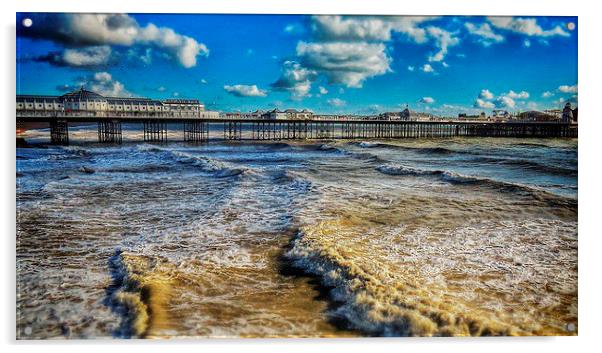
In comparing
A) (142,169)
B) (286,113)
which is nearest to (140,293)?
(286,113)

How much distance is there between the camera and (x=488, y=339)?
3.23 meters

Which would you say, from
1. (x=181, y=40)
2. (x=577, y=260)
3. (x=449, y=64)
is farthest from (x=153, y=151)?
(x=577, y=260)

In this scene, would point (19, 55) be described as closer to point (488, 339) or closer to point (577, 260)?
point (488, 339)

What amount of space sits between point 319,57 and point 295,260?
95.7 inches

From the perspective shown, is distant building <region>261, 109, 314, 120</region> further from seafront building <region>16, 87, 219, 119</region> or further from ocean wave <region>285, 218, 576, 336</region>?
ocean wave <region>285, 218, 576, 336</region>

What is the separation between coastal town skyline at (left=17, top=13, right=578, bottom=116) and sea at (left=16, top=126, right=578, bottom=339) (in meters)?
1.06

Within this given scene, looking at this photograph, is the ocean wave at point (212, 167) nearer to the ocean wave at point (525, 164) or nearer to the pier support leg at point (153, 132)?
the pier support leg at point (153, 132)

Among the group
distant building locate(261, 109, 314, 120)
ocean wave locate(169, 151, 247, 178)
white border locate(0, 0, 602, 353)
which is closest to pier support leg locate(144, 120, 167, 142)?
ocean wave locate(169, 151, 247, 178)

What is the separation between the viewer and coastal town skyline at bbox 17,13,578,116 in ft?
14.2

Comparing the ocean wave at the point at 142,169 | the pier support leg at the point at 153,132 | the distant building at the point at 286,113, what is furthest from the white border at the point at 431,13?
the pier support leg at the point at 153,132

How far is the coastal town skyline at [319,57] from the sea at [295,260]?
1.06m

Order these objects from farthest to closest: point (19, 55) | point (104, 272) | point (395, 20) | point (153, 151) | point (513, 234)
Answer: point (153, 151), point (513, 234), point (395, 20), point (19, 55), point (104, 272)

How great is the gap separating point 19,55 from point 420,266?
4161 millimetres

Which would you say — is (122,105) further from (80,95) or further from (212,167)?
(212,167)
